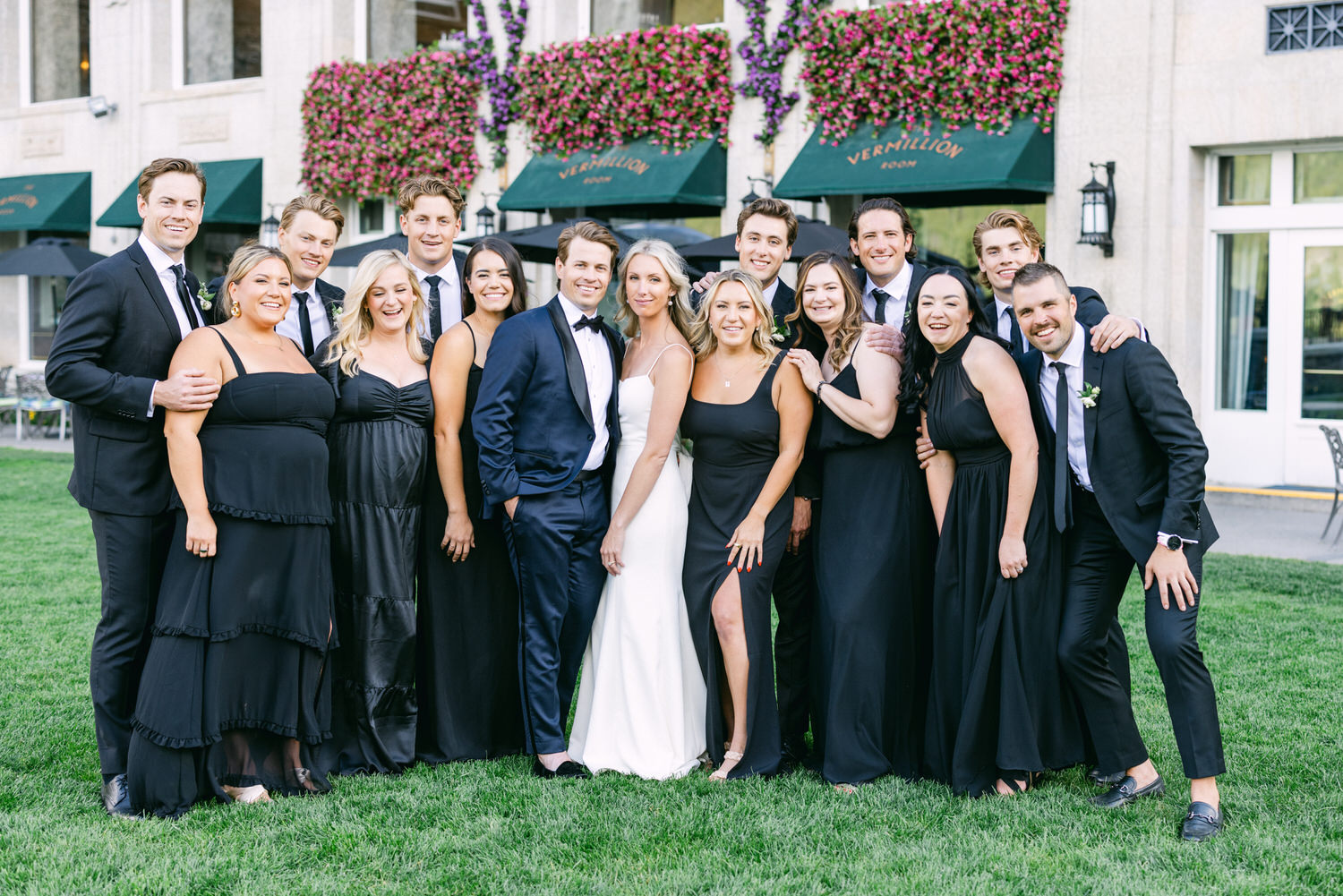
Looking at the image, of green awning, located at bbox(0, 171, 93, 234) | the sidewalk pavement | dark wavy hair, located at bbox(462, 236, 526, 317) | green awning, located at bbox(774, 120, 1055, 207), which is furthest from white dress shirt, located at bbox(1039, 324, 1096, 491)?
green awning, located at bbox(0, 171, 93, 234)

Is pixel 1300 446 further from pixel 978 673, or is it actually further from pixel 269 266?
pixel 269 266

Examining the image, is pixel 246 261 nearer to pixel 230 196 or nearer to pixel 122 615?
pixel 122 615

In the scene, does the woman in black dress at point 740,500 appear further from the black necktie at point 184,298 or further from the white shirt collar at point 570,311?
the black necktie at point 184,298

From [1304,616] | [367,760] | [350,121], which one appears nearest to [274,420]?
[367,760]

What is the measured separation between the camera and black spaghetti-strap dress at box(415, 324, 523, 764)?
5.24m

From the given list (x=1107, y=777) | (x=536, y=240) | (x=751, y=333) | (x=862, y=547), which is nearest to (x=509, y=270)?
Result: (x=751, y=333)

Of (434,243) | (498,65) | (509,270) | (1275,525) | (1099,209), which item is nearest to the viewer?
(509,270)

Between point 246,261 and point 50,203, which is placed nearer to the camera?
point 246,261

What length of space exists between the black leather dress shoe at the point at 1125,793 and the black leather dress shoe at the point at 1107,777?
4 centimetres

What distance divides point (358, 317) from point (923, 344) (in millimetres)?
2213

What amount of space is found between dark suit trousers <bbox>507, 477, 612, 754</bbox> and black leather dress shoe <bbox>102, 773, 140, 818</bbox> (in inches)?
58.8

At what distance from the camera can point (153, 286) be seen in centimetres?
467

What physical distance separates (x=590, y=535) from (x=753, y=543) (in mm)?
660

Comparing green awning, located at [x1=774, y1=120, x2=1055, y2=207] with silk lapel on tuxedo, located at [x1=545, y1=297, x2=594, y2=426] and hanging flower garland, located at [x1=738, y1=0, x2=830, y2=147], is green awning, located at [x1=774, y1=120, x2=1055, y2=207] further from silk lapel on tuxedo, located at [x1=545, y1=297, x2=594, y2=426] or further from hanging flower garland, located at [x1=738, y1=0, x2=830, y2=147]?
silk lapel on tuxedo, located at [x1=545, y1=297, x2=594, y2=426]
